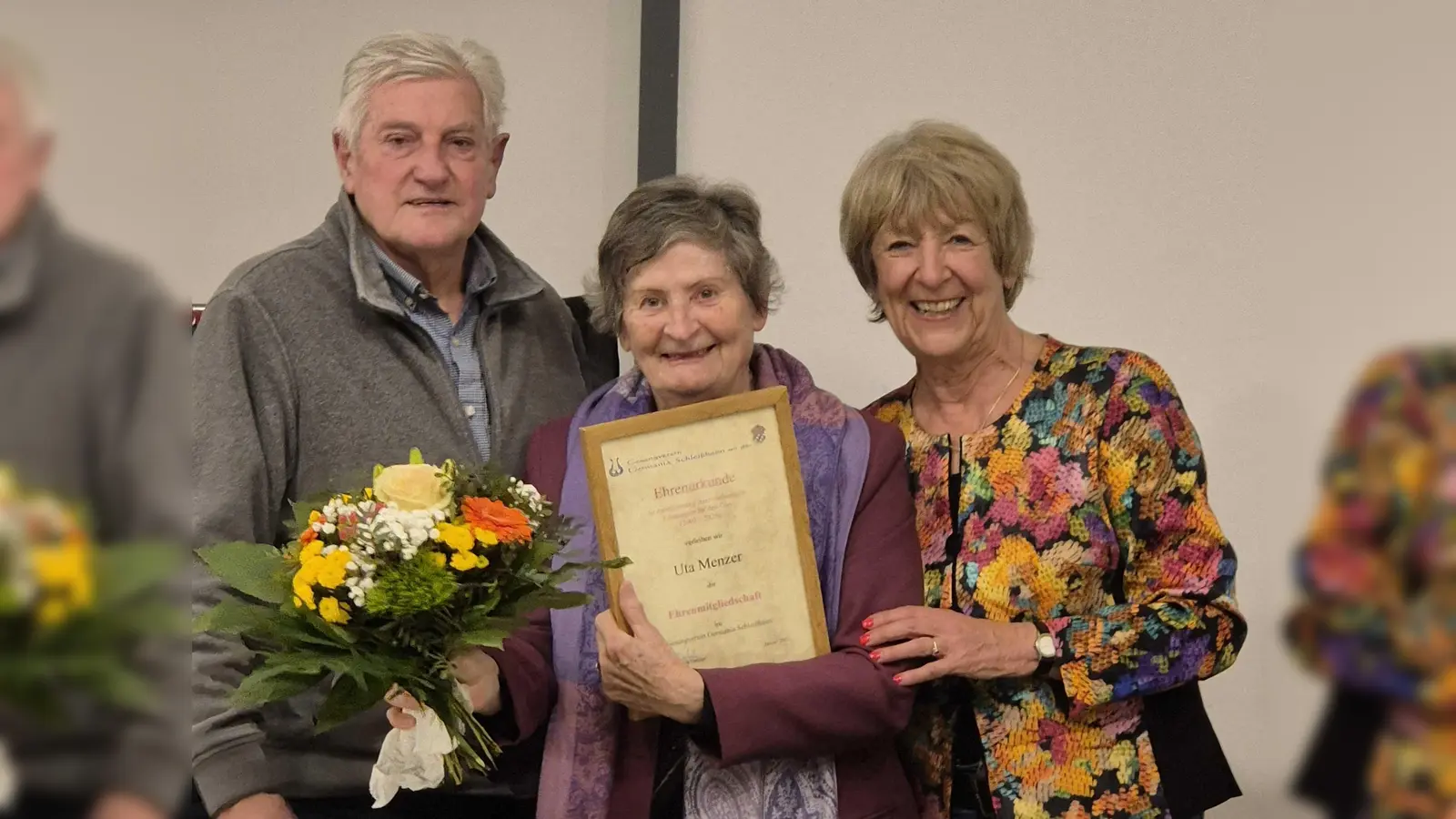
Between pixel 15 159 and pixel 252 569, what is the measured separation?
160 cm

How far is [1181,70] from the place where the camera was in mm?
3010

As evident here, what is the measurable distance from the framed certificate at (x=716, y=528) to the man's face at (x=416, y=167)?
58cm

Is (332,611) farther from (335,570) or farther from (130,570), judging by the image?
(130,570)

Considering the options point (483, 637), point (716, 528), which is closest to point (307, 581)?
point (483, 637)

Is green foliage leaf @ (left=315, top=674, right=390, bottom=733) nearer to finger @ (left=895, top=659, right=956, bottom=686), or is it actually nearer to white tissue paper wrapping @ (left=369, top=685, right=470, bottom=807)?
white tissue paper wrapping @ (left=369, top=685, right=470, bottom=807)

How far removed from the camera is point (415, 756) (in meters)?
1.97

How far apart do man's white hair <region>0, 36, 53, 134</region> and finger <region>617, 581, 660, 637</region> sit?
1650 millimetres

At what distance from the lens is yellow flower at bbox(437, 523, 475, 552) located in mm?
1852

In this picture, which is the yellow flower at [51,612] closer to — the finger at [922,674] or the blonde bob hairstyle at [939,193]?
the finger at [922,674]

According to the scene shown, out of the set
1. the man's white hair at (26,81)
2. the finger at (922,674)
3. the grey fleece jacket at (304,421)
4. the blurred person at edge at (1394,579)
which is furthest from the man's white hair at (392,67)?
the blurred person at edge at (1394,579)

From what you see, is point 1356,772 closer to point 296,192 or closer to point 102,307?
point 102,307

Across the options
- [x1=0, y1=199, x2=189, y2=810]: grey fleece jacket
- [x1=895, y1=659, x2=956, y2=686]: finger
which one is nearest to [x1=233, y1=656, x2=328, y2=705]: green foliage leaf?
[x1=895, y1=659, x2=956, y2=686]: finger

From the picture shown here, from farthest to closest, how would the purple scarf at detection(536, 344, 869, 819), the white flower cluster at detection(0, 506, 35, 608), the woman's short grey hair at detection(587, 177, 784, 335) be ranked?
1. the woman's short grey hair at detection(587, 177, 784, 335)
2. the purple scarf at detection(536, 344, 869, 819)
3. the white flower cluster at detection(0, 506, 35, 608)

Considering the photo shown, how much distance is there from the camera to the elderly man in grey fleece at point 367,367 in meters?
2.14
